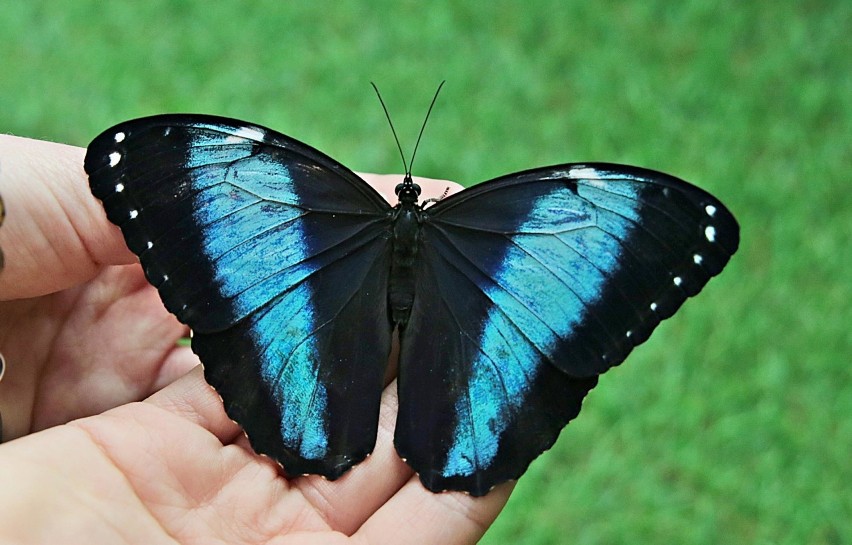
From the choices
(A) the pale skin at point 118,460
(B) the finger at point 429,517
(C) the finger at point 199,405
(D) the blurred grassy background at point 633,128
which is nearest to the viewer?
(A) the pale skin at point 118,460

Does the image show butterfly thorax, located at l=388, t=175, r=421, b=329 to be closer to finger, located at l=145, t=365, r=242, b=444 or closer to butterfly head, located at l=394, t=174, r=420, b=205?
butterfly head, located at l=394, t=174, r=420, b=205

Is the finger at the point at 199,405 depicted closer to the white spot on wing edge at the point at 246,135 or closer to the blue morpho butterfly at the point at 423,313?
the blue morpho butterfly at the point at 423,313

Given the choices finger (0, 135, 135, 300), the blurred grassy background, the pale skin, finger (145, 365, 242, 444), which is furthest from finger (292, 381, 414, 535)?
the blurred grassy background

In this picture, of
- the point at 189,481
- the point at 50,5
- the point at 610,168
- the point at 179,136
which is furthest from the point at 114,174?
the point at 50,5

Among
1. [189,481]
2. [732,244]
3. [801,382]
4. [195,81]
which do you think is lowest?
[801,382]

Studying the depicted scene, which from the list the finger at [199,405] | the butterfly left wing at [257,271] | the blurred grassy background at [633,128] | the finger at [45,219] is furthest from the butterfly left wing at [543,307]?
the blurred grassy background at [633,128]

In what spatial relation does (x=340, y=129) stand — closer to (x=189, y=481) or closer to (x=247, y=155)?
(x=247, y=155)
